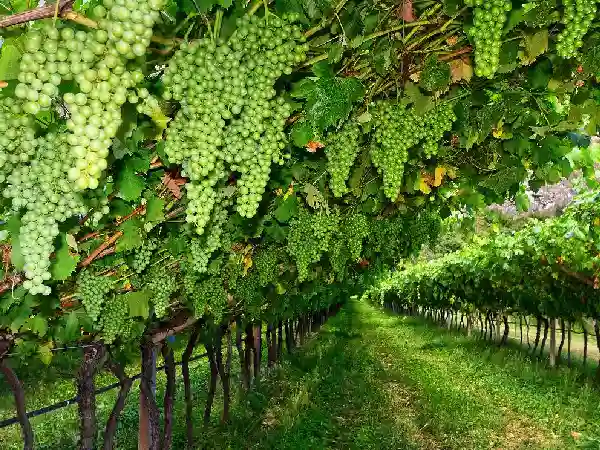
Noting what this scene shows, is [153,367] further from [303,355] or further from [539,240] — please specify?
[303,355]

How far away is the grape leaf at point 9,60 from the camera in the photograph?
1.55 m

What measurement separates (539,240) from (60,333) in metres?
8.95

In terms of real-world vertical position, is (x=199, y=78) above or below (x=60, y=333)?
above

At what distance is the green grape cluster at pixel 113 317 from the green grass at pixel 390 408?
4.85m

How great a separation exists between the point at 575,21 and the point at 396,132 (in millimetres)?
1037

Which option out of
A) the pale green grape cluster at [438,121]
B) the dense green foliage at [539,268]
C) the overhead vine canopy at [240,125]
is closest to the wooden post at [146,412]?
the overhead vine canopy at [240,125]

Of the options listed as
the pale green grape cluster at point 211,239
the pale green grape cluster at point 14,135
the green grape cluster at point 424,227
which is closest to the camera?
the pale green grape cluster at point 14,135

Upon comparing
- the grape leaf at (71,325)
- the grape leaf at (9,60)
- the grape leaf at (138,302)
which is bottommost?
the grape leaf at (71,325)

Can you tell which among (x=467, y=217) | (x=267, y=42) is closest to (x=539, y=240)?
(x=467, y=217)

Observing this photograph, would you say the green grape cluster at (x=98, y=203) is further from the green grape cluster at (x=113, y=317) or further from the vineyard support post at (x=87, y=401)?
the vineyard support post at (x=87, y=401)

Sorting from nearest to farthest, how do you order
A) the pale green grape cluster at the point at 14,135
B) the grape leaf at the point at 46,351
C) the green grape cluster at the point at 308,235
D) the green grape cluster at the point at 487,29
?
the pale green grape cluster at the point at 14,135 → the green grape cluster at the point at 487,29 → the green grape cluster at the point at 308,235 → the grape leaf at the point at 46,351

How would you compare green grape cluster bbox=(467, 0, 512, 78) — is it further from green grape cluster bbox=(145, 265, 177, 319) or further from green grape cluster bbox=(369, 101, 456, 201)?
green grape cluster bbox=(145, 265, 177, 319)

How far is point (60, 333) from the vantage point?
484 centimetres

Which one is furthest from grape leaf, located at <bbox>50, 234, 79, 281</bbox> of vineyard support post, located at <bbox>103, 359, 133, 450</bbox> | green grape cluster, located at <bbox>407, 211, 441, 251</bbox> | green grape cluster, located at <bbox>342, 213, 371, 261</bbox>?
green grape cluster, located at <bbox>407, 211, 441, 251</bbox>
